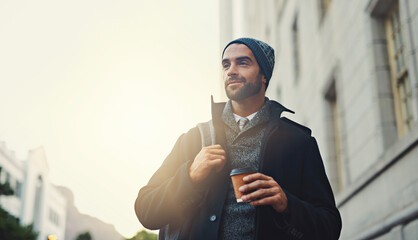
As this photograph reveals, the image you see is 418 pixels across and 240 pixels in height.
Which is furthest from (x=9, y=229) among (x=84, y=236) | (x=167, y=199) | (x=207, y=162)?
(x=84, y=236)

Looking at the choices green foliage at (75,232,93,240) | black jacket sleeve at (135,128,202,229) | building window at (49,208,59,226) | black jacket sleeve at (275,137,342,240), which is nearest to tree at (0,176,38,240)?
black jacket sleeve at (135,128,202,229)

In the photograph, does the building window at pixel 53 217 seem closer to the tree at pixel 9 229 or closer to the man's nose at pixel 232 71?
the tree at pixel 9 229

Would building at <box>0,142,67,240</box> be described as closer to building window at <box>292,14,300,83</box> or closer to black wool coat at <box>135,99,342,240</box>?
building window at <box>292,14,300,83</box>

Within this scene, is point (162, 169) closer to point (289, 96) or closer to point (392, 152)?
point (392, 152)

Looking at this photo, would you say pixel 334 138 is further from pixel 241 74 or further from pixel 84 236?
pixel 84 236

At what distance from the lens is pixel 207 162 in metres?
2.89

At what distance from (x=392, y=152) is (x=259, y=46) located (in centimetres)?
652

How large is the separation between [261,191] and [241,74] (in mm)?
905

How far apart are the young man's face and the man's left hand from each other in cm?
75

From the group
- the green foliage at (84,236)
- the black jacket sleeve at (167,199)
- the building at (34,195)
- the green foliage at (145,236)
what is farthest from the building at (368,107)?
the green foliage at (145,236)

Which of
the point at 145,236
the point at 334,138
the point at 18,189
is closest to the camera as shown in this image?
the point at 334,138

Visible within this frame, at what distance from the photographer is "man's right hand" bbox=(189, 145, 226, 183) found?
2885mm

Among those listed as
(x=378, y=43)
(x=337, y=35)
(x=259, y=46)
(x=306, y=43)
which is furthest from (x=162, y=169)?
(x=306, y=43)

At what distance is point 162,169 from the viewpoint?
338cm
